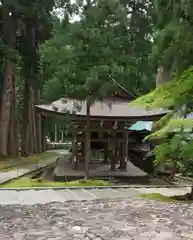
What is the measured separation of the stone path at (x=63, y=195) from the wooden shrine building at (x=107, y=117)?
4510 mm

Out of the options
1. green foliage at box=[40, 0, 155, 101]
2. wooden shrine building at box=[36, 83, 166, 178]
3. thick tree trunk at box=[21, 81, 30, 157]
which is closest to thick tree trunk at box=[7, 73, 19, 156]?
thick tree trunk at box=[21, 81, 30, 157]

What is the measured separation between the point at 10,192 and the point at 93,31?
555 cm

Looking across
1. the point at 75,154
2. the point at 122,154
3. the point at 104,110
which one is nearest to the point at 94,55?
the point at 104,110

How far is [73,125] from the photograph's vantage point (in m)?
17.5

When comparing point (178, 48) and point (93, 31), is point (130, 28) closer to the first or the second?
point (93, 31)

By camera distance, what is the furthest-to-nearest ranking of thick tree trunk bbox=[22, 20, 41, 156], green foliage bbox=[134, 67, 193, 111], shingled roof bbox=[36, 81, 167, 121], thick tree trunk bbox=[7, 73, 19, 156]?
thick tree trunk bbox=[22, 20, 41, 156]
thick tree trunk bbox=[7, 73, 19, 156]
shingled roof bbox=[36, 81, 167, 121]
green foliage bbox=[134, 67, 193, 111]

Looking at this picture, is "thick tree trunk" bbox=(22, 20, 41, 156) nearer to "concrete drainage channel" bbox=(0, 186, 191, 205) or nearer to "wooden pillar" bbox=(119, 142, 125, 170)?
"wooden pillar" bbox=(119, 142, 125, 170)

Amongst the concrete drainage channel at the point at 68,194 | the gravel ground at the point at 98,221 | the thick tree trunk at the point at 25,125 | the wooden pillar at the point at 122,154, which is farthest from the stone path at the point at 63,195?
the thick tree trunk at the point at 25,125

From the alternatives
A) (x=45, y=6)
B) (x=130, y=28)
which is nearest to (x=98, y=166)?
(x=130, y=28)

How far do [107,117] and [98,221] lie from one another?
966 centimetres

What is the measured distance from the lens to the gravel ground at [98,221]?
5578 millimetres

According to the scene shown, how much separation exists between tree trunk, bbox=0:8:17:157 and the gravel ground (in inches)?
626

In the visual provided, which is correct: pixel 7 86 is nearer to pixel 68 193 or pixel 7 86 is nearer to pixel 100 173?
pixel 100 173

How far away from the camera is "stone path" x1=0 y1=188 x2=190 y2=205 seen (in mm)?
9391
